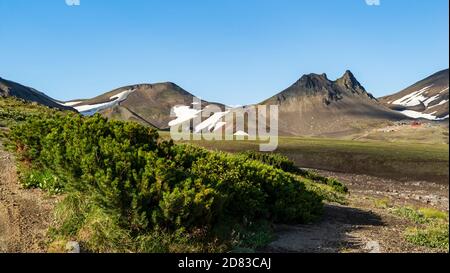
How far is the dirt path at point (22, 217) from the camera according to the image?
1126 cm

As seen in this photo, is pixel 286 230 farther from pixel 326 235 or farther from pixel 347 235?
pixel 347 235

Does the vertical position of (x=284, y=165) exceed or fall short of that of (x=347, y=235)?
it exceeds it

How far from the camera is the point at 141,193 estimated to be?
11.0 m

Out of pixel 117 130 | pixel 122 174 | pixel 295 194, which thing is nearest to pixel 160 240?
pixel 122 174

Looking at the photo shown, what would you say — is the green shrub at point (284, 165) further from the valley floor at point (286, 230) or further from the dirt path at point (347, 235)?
the valley floor at point (286, 230)

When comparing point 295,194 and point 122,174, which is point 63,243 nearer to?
point 122,174

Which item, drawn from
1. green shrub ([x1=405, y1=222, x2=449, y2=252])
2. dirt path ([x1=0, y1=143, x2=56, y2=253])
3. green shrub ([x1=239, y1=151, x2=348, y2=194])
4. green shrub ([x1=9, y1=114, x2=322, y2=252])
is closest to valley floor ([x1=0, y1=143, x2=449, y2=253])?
dirt path ([x1=0, y1=143, x2=56, y2=253])

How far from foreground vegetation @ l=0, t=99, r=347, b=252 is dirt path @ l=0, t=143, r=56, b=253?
1.17 ft

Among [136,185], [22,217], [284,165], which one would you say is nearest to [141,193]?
[136,185]

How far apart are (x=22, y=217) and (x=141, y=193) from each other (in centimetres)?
366

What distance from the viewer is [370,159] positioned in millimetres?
88562

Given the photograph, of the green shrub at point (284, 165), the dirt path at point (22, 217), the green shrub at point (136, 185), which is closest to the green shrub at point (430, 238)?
the green shrub at point (136, 185)

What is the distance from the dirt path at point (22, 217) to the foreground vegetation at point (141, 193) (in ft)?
1.17

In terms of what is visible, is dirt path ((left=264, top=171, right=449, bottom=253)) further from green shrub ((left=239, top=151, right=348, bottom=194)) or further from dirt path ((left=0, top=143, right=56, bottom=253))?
green shrub ((left=239, top=151, right=348, bottom=194))
